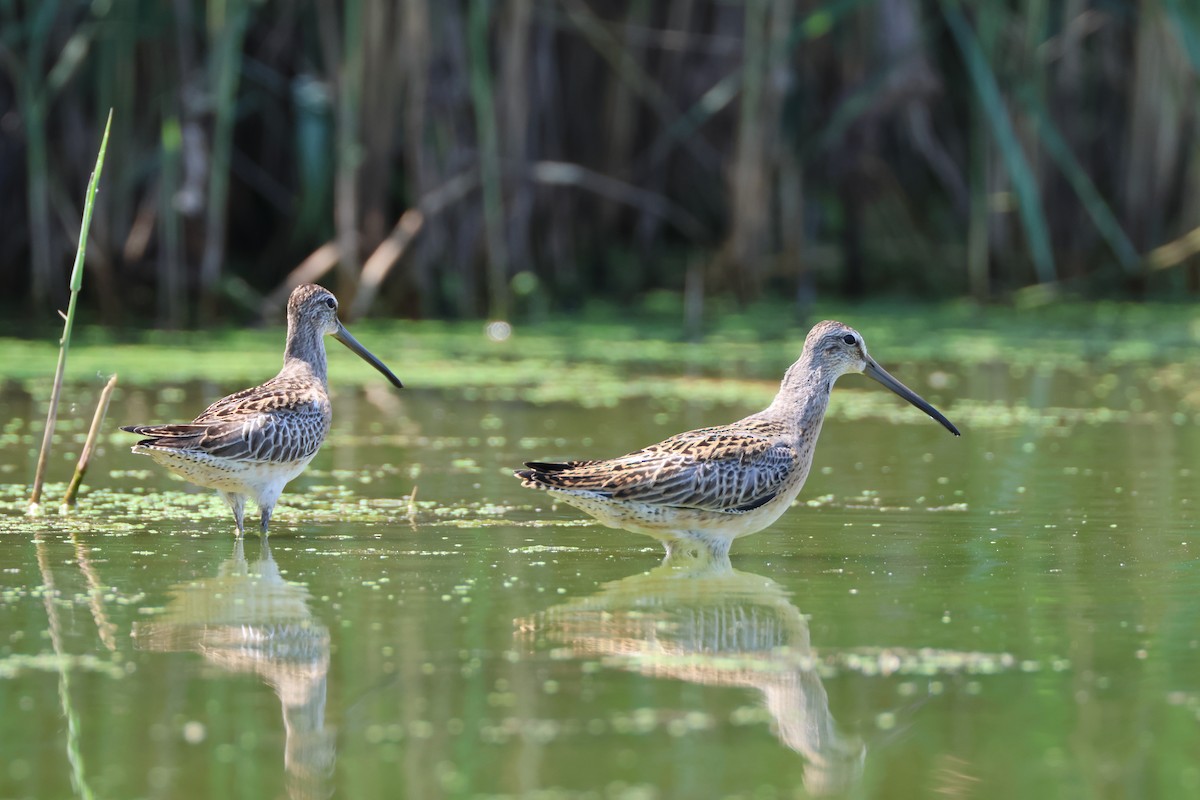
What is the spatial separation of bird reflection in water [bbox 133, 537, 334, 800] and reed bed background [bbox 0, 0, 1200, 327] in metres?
6.87

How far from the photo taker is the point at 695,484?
5.98 m

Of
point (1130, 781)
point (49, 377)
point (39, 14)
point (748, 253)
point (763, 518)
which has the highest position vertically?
point (39, 14)

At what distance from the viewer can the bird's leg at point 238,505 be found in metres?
6.37

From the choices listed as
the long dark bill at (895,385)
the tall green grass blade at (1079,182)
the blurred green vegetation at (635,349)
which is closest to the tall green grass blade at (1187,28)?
the tall green grass blade at (1079,182)

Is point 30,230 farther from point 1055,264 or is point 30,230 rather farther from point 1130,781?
point 1130,781

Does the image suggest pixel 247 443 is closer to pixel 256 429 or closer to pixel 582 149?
pixel 256 429

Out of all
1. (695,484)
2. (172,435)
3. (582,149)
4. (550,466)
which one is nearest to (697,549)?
(695,484)

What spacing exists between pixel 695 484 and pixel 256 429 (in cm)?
150

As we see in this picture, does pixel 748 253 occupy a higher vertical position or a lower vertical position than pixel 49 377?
higher

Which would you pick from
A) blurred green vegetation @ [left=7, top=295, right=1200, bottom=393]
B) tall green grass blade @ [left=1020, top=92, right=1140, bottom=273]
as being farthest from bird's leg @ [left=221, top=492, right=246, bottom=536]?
tall green grass blade @ [left=1020, top=92, right=1140, bottom=273]

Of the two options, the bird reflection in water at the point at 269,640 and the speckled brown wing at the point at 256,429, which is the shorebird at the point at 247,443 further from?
the bird reflection in water at the point at 269,640

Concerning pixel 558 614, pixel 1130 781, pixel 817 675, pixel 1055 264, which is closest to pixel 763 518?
pixel 558 614

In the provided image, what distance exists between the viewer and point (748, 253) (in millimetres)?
13273

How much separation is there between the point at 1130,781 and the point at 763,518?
253 cm
